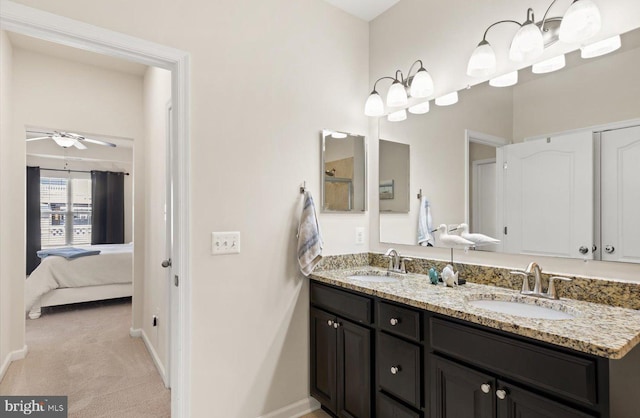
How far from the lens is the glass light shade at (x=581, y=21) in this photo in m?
1.42

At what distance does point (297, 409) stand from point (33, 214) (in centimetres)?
691

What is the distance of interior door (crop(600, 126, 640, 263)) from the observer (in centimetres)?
139

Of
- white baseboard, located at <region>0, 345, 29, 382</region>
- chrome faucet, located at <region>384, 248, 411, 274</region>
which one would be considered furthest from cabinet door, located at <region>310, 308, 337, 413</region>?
white baseboard, located at <region>0, 345, 29, 382</region>

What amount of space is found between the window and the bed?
9.39 feet

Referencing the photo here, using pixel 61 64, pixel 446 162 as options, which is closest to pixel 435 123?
pixel 446 162

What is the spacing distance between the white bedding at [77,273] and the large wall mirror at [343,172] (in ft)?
12.7

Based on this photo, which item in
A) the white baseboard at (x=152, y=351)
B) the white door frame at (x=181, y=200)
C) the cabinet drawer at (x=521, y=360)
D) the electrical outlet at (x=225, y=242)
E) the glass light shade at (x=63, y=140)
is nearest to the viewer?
the cabinet drawer at (x=521, y=360)

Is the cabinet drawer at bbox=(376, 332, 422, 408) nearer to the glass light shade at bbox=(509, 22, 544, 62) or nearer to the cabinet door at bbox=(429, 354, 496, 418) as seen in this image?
→ the cabinet door at bbox=(429, 354, 496, 418)

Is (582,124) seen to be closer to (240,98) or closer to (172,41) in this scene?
(240,98)

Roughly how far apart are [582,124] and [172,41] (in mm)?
2072

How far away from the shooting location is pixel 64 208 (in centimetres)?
687

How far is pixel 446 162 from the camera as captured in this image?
213cm

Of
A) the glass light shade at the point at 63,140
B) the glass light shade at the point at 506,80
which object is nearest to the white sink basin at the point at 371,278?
the glass light shade at the point at 506,80

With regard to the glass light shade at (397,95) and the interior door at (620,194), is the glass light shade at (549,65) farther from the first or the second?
the glass light shade at (397,95)
